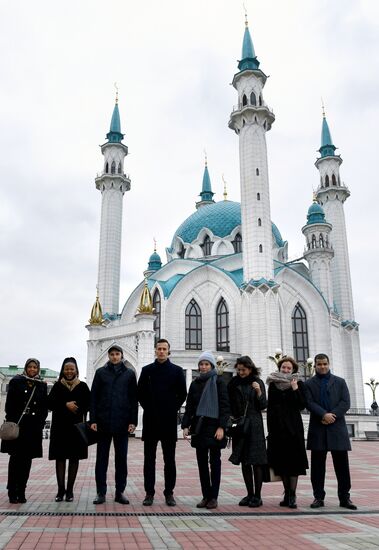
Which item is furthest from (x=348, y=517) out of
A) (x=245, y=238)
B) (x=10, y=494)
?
(x=245, y=238)

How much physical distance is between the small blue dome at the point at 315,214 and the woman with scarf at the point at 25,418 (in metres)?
36.0

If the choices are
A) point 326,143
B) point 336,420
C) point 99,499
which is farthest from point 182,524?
point 326,143

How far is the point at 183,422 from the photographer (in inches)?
258

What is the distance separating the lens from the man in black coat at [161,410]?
21.2ft

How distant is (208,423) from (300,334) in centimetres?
3076

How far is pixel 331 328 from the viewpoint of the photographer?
120ft

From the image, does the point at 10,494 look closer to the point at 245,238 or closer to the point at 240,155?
the point at 245,238

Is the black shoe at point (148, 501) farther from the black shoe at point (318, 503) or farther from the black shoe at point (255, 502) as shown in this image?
the black shoe at point (318, 503)

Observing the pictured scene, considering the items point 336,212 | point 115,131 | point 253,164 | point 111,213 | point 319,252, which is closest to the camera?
point 253,164

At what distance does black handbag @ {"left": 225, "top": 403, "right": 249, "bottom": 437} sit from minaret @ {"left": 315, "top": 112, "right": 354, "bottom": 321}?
3548cm

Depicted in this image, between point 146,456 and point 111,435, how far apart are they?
20.3 inches

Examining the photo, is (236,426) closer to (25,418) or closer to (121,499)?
(121,499)

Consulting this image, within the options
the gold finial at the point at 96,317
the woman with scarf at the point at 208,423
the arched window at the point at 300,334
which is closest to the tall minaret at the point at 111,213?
the gold finial at the point at 96,317

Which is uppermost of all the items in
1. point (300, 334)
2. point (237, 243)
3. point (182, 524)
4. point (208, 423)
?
point (237, 243)
